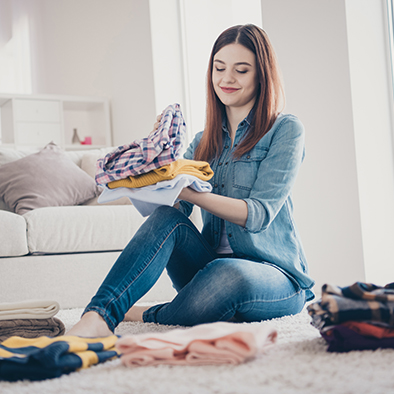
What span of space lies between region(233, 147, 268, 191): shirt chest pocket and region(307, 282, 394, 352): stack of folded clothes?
521 mm

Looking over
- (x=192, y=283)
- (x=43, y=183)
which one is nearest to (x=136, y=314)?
(x=192, y=283)

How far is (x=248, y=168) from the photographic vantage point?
1451 mm

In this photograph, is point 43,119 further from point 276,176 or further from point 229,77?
point 276,176

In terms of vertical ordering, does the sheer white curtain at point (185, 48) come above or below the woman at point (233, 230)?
above

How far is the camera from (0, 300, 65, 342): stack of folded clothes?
1215mm

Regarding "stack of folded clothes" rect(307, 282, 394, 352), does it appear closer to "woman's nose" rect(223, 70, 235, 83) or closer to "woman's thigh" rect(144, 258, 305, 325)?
"woman's thigh" rect(144, 258, 305, 325)

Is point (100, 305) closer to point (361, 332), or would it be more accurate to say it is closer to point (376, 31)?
point (361, 332)

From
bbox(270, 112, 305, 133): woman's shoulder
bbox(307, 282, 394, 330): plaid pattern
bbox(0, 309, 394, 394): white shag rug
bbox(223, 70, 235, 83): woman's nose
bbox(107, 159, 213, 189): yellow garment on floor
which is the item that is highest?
bbox(223, 70, 235, 83): woman's nose

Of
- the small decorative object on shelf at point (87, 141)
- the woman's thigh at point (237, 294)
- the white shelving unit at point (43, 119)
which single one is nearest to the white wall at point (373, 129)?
the woman's thigh at point (237, 294)

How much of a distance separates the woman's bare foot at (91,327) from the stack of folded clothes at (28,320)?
0.16 metres

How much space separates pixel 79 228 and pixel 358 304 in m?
1.46

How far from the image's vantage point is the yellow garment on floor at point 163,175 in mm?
1199

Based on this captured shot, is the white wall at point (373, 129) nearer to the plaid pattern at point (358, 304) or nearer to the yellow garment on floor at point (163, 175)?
the yellow garment on floor at point (163, 175)

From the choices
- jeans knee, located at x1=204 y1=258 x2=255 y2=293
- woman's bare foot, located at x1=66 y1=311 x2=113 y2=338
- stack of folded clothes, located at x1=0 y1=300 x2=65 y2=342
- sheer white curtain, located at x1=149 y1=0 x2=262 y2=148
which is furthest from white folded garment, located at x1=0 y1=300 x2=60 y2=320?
sheer white curtain, located at x1=149 y1=0 x2=262 y2=148
